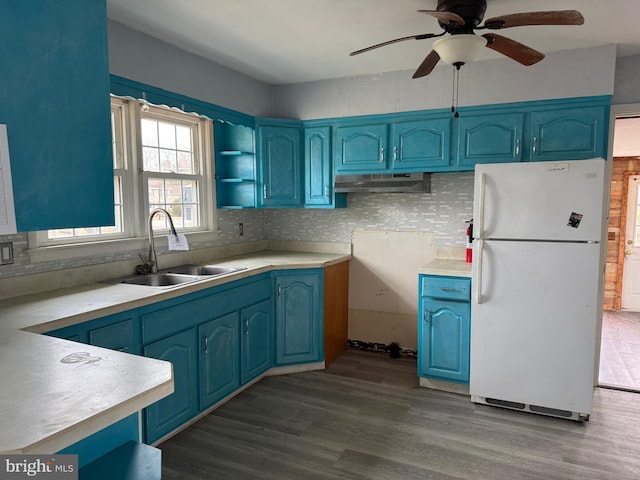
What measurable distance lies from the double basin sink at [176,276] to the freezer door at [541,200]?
1.75 metres

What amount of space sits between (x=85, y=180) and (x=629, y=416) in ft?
11.2

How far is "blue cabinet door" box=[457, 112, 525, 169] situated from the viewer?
3076 millimetres

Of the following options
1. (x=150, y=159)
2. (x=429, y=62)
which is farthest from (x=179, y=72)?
(x=429, y=62)

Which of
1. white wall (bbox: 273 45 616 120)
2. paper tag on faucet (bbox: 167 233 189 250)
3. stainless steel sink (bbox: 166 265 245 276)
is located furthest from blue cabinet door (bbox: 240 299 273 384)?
white wall (bbox: 273 45 616 120)

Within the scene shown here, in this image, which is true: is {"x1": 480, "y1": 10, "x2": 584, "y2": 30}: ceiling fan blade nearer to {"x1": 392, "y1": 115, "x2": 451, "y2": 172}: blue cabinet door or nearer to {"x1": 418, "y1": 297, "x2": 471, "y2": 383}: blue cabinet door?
{"x1": 392, "y1": 115, "x2": 451, "y2": 172}: blue cabinet door

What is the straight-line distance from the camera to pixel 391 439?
2488 mm

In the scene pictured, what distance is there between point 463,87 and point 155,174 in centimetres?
240

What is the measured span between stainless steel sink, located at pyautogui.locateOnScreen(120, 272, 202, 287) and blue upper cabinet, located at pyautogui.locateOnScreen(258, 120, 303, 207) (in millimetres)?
1060

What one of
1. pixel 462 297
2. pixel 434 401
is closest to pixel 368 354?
pixel 434 401

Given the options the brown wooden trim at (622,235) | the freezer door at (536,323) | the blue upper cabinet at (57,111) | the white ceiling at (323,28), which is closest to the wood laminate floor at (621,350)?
the brown wooden trim at (622,235)

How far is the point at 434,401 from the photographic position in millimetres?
2973

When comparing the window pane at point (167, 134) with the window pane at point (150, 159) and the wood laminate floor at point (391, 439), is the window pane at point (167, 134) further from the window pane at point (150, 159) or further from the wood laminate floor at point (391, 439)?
the wood laminate floor at point (391, 439)

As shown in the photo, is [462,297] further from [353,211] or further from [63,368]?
[63,368]

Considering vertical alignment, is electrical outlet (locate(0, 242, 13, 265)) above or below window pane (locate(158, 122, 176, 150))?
below
